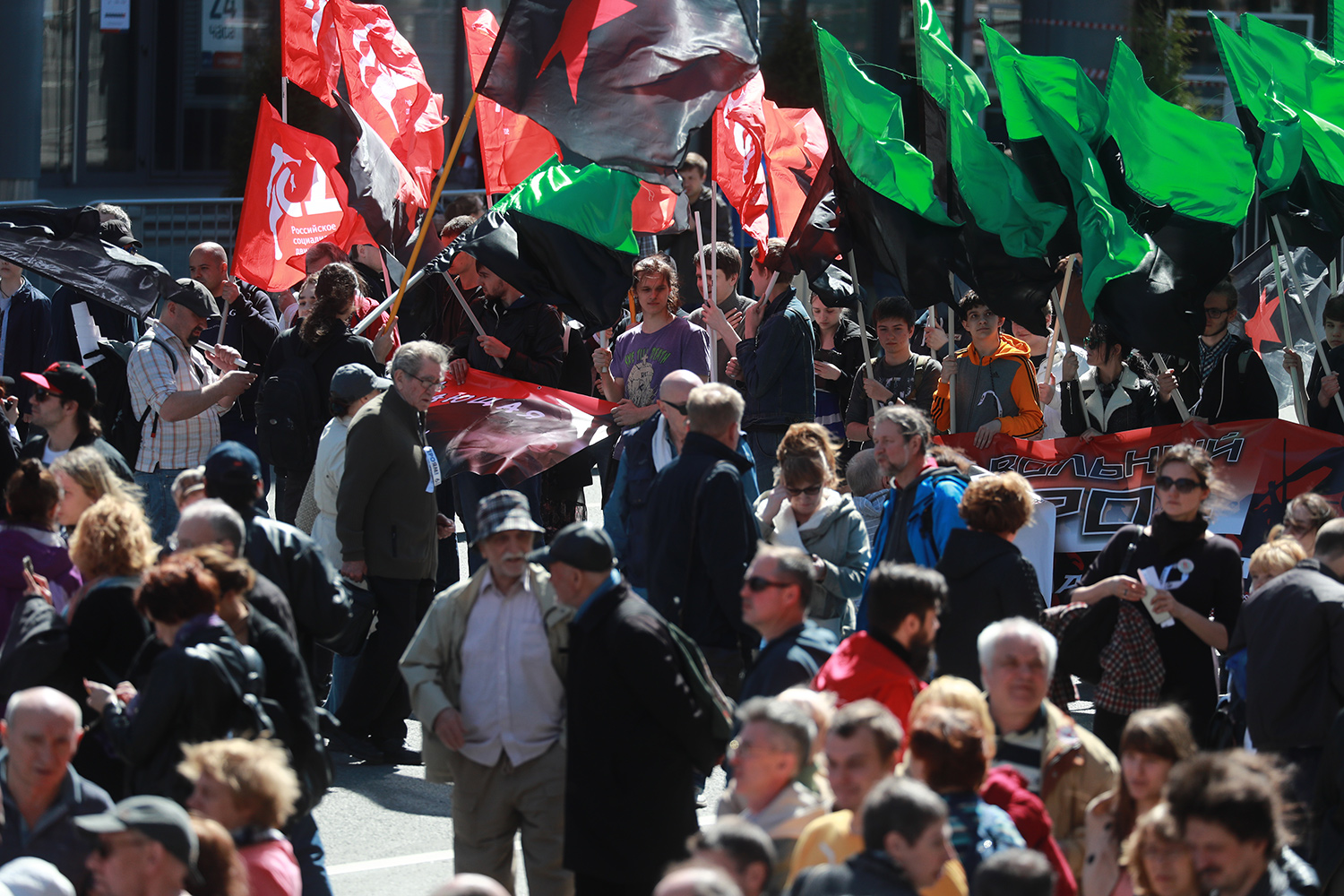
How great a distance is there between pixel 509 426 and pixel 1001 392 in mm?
2725

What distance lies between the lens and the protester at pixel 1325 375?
28.6ft

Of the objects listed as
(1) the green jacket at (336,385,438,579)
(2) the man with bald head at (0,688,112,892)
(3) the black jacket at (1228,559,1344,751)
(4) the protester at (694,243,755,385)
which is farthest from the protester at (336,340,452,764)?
(3) the black jacket at (1228,559,1344,751)

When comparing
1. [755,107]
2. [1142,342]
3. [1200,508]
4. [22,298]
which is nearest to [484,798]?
[1200,508]

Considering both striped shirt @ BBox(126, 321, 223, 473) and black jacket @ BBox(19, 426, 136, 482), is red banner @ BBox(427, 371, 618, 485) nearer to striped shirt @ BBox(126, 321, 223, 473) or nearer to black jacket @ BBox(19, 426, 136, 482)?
striped shirt @ BBox(126, 321, 223, 473)

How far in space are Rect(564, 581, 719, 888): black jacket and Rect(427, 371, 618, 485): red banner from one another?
4085 mm

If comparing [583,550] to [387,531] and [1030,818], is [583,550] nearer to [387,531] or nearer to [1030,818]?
[1030,818]

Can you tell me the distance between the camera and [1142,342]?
8398 mm

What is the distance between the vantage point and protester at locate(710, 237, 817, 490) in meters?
9.47

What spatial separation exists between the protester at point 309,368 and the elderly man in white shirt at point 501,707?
358 cm

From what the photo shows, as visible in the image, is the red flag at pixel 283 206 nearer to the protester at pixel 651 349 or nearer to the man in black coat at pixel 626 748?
the protester at pixel 651 349

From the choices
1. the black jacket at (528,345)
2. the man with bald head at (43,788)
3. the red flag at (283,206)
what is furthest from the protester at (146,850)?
the red flag at (283,206)

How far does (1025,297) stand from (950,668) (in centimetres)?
324

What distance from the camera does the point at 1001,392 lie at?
889 cm

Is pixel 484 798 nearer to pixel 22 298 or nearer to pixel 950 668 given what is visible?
pixel 950 668
